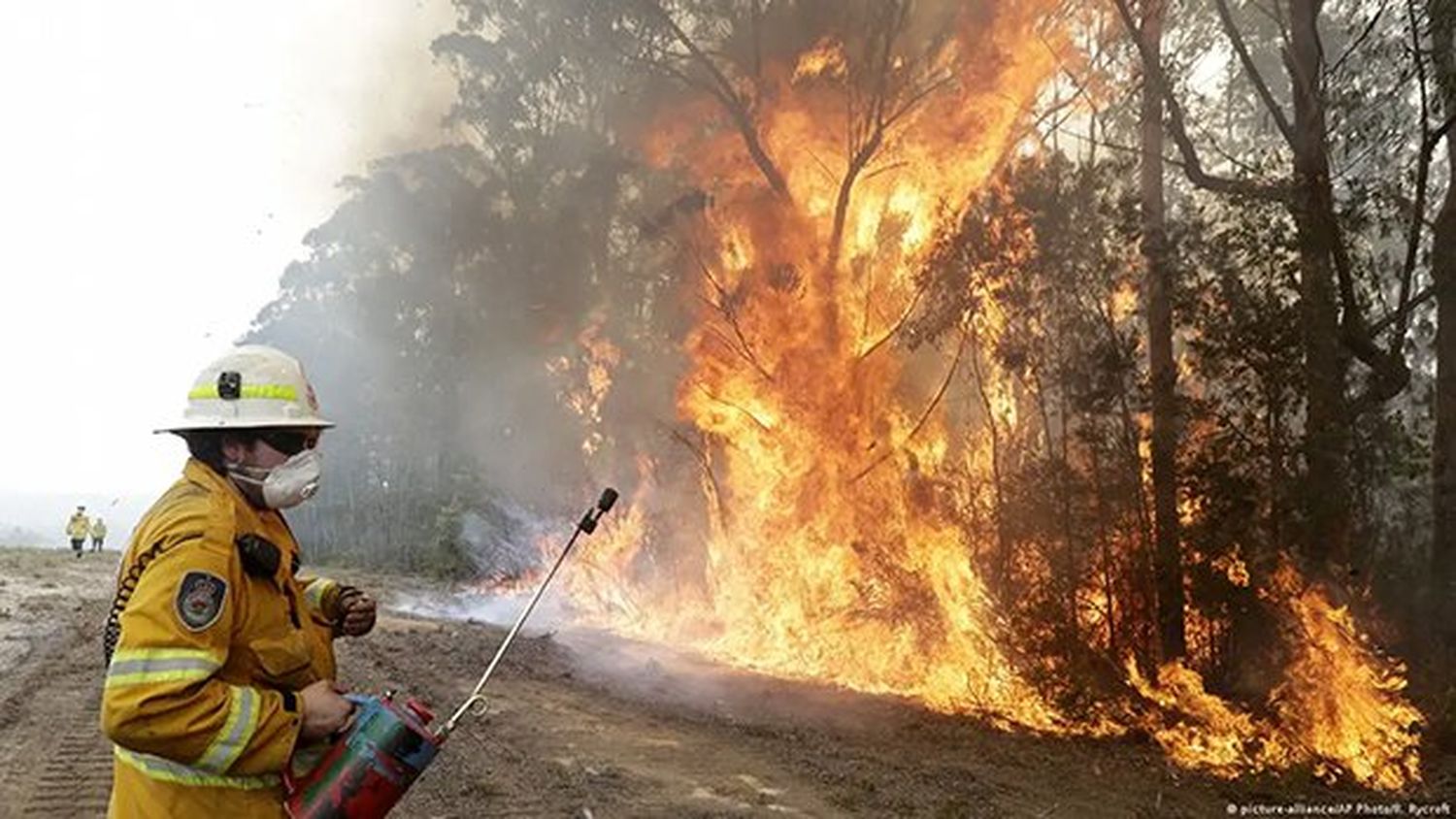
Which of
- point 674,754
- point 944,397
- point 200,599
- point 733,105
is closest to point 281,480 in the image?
point 200,599

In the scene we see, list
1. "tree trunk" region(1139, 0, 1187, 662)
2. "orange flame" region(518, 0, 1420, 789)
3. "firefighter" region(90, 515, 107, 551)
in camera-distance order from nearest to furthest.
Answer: "tree trunk" region(1139, 0, 1187, 662) < "orange flame" region(518, 0, 1420, 789) < "firefighter" region(90, 515, 107, 551)

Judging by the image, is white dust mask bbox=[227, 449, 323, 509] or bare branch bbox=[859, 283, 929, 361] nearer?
white dust mask bbox=[227, 449, 323, 509]

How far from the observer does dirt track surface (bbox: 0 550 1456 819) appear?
276 inches

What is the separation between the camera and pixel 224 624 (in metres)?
2.70

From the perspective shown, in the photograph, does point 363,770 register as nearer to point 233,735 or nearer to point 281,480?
point 233,735

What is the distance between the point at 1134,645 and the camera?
1125 centimetres

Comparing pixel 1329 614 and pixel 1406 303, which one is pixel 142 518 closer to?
pixel 1329 614

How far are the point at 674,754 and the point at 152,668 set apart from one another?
20.6ft

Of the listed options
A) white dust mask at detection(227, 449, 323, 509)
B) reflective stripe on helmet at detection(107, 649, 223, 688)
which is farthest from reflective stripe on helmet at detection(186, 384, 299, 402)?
reflective stripe on helmet at detection(107, 649, 223, 688)

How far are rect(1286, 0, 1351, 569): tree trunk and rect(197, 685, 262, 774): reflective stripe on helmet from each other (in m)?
10.5

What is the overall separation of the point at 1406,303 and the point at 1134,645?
4.68 meters

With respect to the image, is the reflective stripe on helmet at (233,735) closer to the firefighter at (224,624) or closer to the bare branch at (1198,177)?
the firefighter at (224,624)

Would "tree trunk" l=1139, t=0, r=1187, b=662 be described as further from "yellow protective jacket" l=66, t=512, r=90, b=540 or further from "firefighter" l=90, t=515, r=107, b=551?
"firefighter" l=90, t=515, r=107, b=551

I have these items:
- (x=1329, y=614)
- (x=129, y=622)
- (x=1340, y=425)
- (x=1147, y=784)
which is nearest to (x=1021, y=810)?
(x=1147, y=784)
